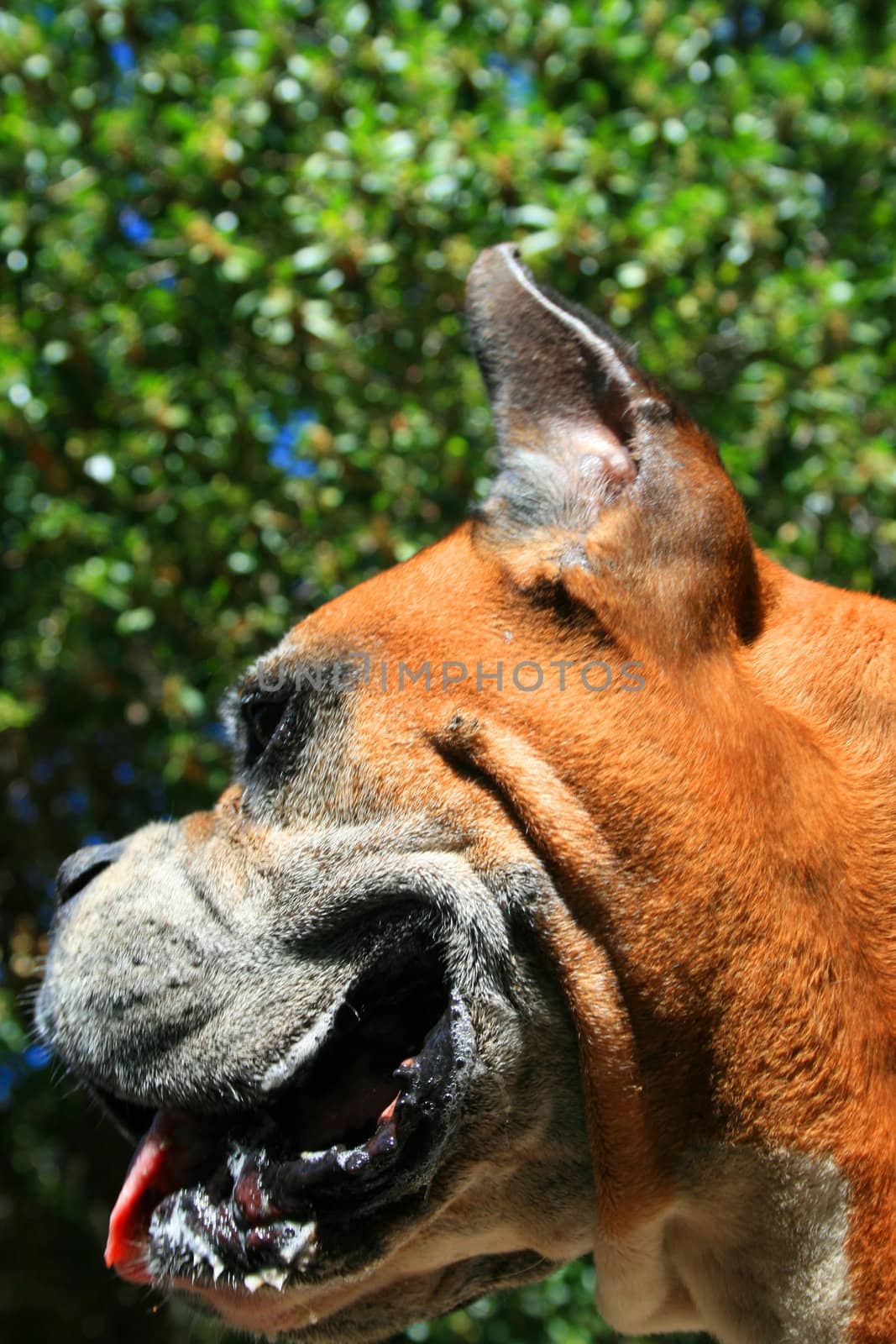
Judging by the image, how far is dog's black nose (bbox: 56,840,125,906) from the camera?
95.5 inches

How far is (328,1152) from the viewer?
2000 mm

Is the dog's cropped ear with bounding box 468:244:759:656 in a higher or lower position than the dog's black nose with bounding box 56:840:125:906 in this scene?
higher

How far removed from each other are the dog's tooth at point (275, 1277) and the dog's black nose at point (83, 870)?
2.75 feet

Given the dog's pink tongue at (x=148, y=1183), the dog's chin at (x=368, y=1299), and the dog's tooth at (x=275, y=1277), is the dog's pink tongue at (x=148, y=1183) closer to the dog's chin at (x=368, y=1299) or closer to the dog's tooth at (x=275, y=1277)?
the dog's chin at (x=368, y=1299)

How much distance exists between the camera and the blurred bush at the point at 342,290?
4.10 metres

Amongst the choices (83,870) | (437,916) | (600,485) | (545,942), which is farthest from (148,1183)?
(600,485)

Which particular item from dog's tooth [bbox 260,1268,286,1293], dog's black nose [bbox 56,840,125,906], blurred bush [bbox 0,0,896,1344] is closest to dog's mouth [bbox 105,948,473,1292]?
dog's tooth [bbox 260,1268,286,1293]

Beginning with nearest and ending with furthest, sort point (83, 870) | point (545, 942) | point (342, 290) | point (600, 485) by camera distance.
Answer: point (545, 942) → point (600, 485) → point (83, 870) → point (342, 290)

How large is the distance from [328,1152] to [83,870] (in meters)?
0.81

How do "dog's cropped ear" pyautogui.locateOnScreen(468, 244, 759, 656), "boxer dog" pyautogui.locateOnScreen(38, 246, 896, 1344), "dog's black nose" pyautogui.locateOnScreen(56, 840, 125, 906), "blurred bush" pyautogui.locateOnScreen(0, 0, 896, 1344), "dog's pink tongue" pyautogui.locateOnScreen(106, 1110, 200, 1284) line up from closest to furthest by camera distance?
"boxer dog" pyautogui.locateOnScreen(38, 246, 896, 1344), "dog's cropped ear" pyautogui.locateOnScreen(468, 244, 759, 656), "dog's pink tongue" pyautogui.locateOnScreen(106, 1110, 200, 1284), "dog's black nose" pyautogui.locateOnScreen(56, 840, 125, 906), "blurred bush" pyautogui.locateOnScreen(0, 0, 896, 1344)

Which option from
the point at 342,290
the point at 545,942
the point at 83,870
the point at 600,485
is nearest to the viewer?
the point at 545,942

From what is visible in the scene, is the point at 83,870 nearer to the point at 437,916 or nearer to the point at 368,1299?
the point at 437,916

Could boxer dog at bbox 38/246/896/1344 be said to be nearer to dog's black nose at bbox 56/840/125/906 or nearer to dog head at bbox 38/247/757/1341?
dog head at bbox 38/247/757/1341

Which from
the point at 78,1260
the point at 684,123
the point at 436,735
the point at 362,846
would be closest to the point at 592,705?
the point at 436,735
